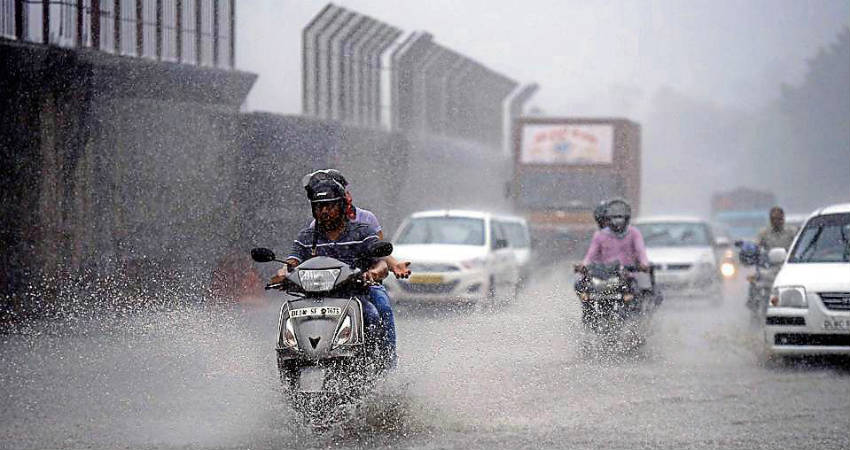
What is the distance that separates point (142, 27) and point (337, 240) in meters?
12.9

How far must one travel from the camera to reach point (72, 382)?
10.2 meters

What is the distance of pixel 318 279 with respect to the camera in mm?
7402

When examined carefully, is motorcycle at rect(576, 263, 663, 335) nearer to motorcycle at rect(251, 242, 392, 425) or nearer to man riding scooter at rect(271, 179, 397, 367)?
man riding scooter at rect(271, 179, 397, 367)

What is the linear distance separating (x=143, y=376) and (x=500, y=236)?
39.6ft

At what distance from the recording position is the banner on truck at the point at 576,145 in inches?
1362

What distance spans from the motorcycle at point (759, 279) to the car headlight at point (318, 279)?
8377 mm

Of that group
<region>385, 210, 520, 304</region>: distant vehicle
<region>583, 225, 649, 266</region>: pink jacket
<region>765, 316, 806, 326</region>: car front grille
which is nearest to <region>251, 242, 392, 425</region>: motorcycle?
<region>765, 316, 806, 326</region>: car front grille

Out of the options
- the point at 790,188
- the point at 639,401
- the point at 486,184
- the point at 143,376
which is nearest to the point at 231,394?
the point at 143,376

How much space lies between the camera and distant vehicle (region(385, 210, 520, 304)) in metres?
18.8

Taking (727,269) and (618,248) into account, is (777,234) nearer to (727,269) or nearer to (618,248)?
(618,248)

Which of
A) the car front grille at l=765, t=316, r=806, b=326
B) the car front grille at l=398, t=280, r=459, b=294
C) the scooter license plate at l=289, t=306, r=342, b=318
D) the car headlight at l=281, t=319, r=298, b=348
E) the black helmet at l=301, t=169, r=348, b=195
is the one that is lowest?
the car front grille at l=398, t=280, r=459, b=294

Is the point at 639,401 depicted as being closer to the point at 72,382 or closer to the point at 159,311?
the point at 72,382

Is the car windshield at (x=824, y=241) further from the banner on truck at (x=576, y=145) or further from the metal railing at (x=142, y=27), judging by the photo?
the banner on truck at (x=576, y=145)

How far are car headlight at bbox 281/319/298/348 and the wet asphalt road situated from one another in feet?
1.70
